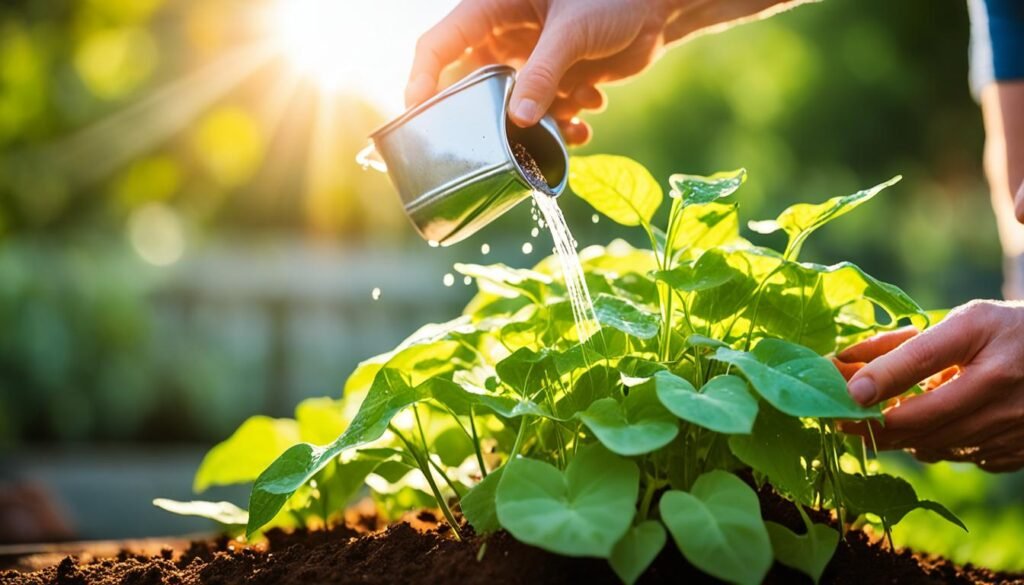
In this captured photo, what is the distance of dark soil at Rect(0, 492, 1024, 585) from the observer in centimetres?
94

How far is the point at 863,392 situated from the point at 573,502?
29 cm

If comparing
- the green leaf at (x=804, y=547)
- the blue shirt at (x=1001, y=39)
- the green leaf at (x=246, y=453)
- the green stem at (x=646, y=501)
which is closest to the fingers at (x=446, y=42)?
the green leaf at (x=246, y=453)

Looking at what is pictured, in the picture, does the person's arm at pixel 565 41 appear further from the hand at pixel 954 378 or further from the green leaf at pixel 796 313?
the hand at pixel 954 378

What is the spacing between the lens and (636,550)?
85 cm

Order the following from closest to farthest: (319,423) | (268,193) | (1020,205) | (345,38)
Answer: (1020,205) → (319,423) → (345,38) → (268,193)

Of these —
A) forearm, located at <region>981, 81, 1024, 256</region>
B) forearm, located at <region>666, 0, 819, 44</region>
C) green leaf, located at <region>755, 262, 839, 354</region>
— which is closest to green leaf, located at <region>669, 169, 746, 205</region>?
green leaf, located at <region>755, 262, 839, 354</region>

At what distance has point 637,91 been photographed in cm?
565

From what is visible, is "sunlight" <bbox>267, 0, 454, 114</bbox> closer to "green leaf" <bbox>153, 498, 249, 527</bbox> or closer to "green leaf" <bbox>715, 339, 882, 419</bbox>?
"green leaf" <bbox>153, 498, 249, 527</bbox>

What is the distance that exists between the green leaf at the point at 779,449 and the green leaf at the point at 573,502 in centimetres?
13

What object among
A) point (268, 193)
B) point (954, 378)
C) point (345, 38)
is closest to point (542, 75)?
point (954, 378)

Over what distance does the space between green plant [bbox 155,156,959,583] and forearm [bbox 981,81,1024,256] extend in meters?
0.75

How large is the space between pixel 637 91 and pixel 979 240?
7.16 feet

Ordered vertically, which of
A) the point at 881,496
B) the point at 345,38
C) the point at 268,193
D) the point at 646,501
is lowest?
the point at 881,496

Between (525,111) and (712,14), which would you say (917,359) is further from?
(712,14)
